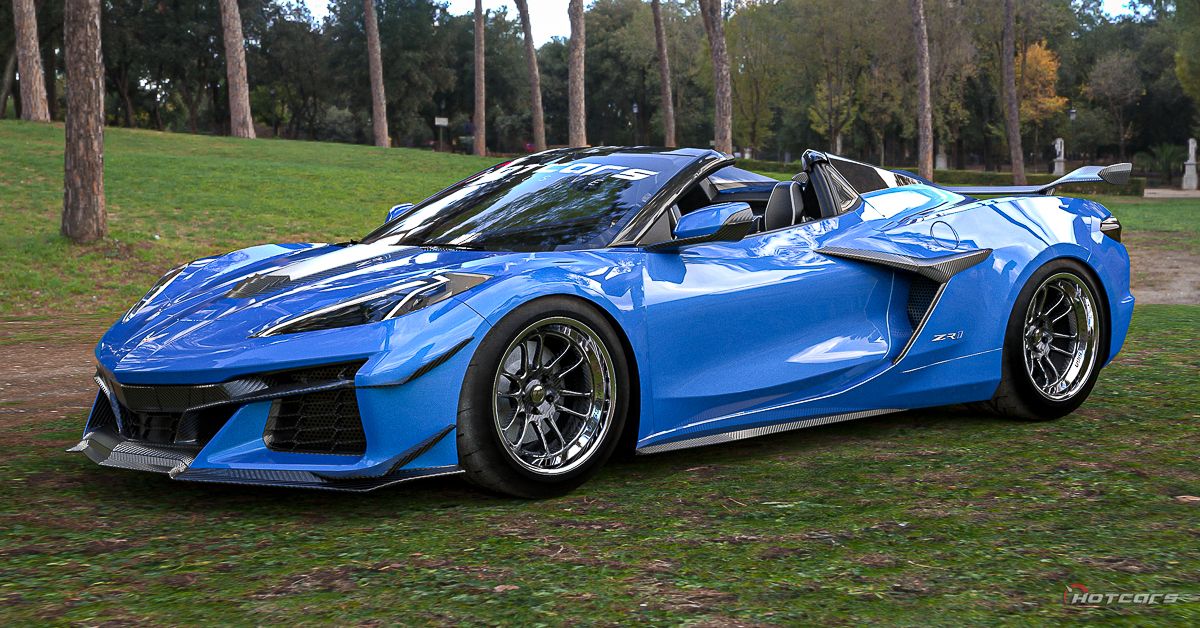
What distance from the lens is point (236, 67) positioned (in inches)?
1417

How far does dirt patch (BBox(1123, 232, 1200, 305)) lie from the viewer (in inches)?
601

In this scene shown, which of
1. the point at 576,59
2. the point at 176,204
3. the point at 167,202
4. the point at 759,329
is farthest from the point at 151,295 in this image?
the point at 576,59

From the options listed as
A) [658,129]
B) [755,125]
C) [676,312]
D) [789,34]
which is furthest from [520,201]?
[658,129]

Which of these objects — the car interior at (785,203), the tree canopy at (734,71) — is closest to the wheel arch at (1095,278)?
the car interior at (785,203)

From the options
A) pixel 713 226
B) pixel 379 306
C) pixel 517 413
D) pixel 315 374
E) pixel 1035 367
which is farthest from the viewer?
pixel 1035 367

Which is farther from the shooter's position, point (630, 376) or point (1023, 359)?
point (1023, 359)

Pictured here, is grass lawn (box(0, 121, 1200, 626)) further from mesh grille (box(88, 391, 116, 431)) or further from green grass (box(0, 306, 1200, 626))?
mesh grille (box(88, 391, 116, 431))

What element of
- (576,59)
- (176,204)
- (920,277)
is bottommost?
(920,277)

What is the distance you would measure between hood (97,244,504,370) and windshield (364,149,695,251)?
0.80 feet

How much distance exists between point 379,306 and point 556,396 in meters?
0.72

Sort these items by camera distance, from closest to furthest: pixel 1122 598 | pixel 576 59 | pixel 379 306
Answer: pixel 1122 598, pixel 379 306, pixel 576 59

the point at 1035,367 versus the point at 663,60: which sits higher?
the point at 663,60

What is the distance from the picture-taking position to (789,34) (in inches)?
2288

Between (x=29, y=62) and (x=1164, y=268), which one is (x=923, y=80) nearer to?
(x=1164, y=268)
